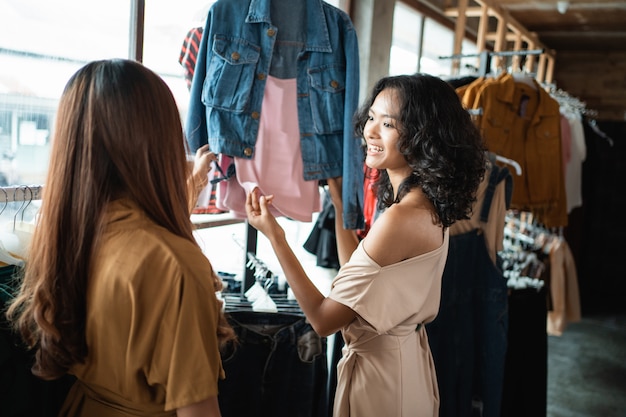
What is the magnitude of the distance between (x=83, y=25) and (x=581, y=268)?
5.88 metres

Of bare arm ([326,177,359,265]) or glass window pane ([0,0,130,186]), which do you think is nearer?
glass window pane ([0,0,130,186])

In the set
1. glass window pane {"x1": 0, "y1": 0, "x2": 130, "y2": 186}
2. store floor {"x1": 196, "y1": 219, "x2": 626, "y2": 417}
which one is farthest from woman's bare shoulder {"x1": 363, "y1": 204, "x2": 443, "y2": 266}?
glass window pane {"x1": 0, "y1": 0, "x2": 130, "y2": 186}

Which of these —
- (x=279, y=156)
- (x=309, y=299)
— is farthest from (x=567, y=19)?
A: (x=309, y=299)

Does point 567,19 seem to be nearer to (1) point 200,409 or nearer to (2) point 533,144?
(2) point 533,144

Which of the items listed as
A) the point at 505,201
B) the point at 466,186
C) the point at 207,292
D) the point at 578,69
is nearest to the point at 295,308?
the point at 466,186

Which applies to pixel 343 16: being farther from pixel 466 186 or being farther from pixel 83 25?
pixel 83 25

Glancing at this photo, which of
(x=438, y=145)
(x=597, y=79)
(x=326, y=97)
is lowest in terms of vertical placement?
(x=438, y=145)

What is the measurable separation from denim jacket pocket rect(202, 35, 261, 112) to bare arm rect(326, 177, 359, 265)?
0.44 metres

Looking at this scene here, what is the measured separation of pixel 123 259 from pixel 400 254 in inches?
31.3

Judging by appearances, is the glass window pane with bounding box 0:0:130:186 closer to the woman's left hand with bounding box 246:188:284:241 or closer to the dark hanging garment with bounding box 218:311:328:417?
the woman's left hand with bounding box 246:188:284:241

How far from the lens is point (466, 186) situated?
1.63 metres

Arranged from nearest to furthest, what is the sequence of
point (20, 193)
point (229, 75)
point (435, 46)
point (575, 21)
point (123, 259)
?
point (123, 259), point (20, 193), point (229, 75), point (435, 46), point (575, 21)

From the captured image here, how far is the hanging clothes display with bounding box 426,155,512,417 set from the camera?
2270mm

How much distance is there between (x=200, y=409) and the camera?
3.27ft
